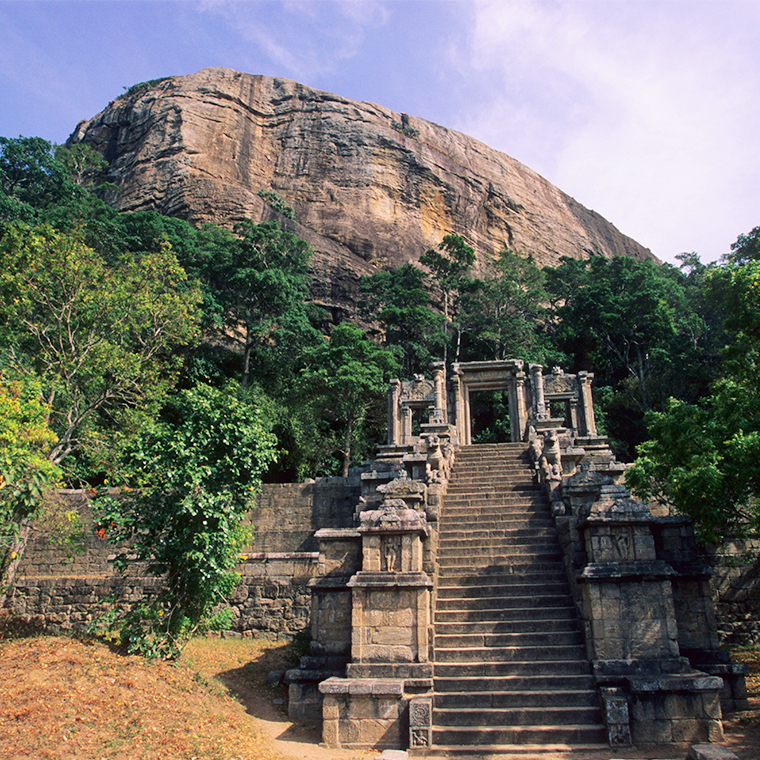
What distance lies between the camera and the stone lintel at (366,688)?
24.7ft

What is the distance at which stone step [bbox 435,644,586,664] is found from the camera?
8.20 metres

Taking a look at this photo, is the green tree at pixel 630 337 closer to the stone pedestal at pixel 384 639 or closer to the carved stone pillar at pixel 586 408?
the carved stone pillar at pixel 586 408

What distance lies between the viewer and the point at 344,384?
23.8 m

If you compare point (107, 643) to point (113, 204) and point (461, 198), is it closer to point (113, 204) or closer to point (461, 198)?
point (113, 204)

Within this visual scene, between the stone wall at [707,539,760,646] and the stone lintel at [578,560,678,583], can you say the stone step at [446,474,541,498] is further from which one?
the stone lintel at [578,560,678,583]

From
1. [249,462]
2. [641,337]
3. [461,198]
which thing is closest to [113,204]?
[461,198]

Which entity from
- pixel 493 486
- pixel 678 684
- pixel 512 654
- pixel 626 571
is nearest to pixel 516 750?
pixel 512 654

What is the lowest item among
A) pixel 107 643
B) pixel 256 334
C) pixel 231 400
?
pixel 107 643

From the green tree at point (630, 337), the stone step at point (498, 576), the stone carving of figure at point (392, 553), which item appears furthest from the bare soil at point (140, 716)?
the green tree at point (630, 337)

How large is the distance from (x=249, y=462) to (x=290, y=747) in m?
4.02

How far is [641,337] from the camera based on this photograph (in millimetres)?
31312

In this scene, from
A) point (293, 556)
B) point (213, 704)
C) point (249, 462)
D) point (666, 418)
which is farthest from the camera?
point (293, 556)

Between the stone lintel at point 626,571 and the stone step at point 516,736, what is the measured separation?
174cm

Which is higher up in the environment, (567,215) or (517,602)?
(567,215)
